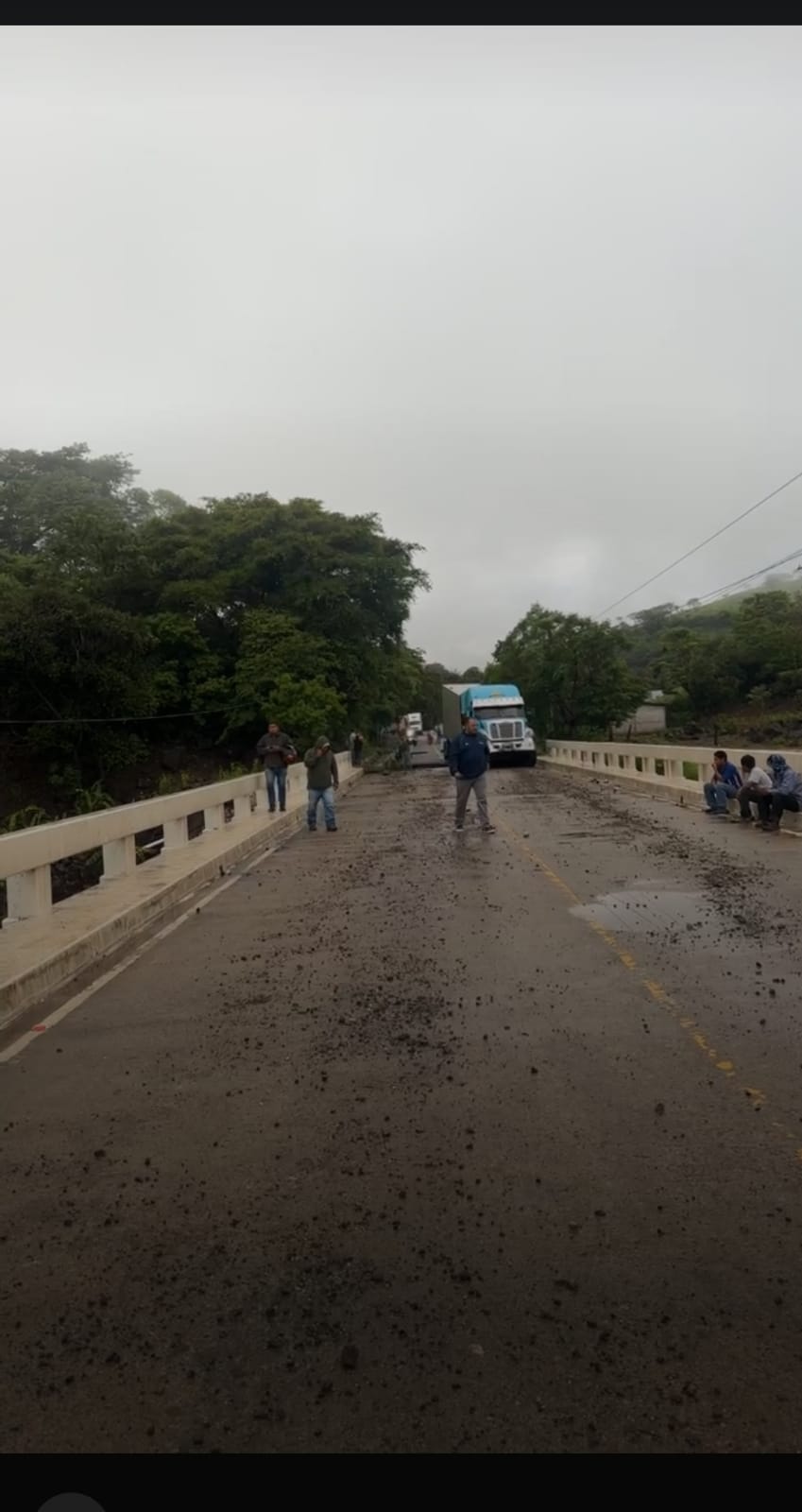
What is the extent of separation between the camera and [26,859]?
10.3m

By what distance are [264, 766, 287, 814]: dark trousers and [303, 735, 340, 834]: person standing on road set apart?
2.32 metres

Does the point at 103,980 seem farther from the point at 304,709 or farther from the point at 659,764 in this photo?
the point at 659,764

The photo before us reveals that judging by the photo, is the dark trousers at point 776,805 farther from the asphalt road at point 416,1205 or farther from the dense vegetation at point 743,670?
the dense vegetation at point 743,670

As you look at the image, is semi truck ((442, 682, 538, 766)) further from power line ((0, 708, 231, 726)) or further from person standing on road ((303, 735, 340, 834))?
person standing on road ((303, 735, 340, 834))

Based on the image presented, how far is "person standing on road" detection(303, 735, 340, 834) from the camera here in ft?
66.0

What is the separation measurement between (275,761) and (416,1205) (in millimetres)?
18868

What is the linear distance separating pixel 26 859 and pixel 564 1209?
7273 mm

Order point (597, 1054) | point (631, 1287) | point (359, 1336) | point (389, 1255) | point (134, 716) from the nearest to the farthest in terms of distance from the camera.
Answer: point (359, 1336)
point (631, 1287)
point (389, 1255)
point (597, 1054)
point (134, 716)

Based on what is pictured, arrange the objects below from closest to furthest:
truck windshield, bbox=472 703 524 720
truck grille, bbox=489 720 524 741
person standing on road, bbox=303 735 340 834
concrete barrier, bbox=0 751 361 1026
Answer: concrete barrier, bbox=0 751 361 1026 → person standing on road, bbox=303 735 340 834 → truck grille, bbox=489 720 524 741 → truck windshield, bbox=472 703 524 720

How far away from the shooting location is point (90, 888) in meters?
13.0

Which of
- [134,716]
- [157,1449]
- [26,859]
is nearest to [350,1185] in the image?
[157,1449]

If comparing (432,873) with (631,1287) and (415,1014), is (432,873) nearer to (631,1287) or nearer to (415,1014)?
(415,1014)

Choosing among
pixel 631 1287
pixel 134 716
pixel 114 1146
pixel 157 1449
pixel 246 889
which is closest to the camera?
pixel 157 1449

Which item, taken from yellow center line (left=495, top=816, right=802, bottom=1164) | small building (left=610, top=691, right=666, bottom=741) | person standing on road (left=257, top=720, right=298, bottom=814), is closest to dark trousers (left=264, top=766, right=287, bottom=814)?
person standing on road (left=257, top=720, right=298, bottom=814)
